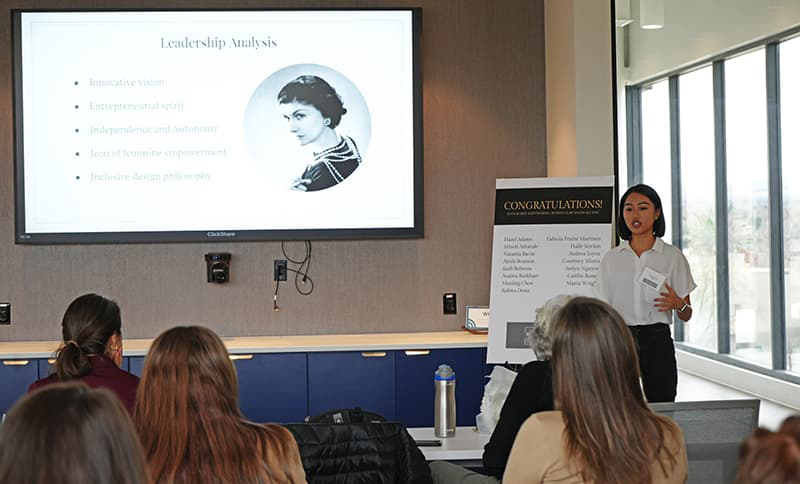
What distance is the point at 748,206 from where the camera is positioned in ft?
15.4

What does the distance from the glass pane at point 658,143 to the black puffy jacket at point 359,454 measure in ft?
9.02

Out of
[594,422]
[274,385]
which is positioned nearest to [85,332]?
[594,422]

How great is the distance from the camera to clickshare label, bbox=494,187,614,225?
5.27m

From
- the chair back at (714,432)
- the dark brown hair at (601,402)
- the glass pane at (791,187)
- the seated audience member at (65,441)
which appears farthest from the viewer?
the glass pane at (791,187)

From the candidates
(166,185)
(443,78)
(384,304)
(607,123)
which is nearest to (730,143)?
(607,123)

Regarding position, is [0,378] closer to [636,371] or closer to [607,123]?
[607,123]

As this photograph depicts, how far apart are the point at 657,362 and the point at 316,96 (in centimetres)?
256

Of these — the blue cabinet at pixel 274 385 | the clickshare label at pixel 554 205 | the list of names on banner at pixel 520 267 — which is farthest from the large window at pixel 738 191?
the blue cabinet at pixel 274 385

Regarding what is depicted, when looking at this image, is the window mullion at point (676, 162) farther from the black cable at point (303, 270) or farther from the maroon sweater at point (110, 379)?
the maroon sweater at point (110, 379)

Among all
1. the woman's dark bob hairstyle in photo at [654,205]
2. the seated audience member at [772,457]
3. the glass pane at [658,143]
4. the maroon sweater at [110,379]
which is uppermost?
the glass pane at [658,143]

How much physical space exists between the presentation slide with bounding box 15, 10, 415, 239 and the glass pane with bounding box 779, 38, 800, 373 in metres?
2.17

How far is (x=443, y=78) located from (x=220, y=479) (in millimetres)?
4180

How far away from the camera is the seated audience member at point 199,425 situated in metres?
2.18

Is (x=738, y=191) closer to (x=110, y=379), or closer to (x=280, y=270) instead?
(x=280, y=270)
